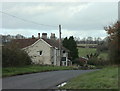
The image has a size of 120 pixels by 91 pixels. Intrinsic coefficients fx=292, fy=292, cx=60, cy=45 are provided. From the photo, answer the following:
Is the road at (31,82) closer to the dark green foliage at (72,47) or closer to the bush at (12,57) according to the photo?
the bush at (12,57)

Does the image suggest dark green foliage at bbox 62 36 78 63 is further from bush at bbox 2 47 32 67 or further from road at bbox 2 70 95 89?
road at bbox 2 70 95 89

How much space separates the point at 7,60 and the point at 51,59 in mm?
43266

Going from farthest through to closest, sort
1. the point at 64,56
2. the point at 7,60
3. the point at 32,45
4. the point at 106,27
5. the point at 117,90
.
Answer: the point at 64,56, the point at 32,45, the point at 106,27, the point at 7,60, the point at 117,90

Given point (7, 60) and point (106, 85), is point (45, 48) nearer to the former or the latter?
point (7, 60)

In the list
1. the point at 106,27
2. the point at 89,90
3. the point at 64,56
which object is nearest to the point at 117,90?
the point at 89,90

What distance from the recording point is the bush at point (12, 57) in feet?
106

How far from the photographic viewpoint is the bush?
3240 centimetres

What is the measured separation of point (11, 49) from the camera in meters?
34.1

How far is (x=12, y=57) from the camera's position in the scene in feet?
112

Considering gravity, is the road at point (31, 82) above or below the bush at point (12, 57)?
below

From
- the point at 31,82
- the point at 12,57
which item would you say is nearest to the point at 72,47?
the point at 12,57

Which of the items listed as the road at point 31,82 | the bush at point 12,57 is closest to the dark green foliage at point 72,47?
the bush at point 12,57

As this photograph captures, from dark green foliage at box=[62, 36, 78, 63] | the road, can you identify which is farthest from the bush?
dark green foliage at box=[62, 36, 78, 63]

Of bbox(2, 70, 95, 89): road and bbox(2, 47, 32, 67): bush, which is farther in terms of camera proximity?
bbox(2, 47, 32, 67): bush
